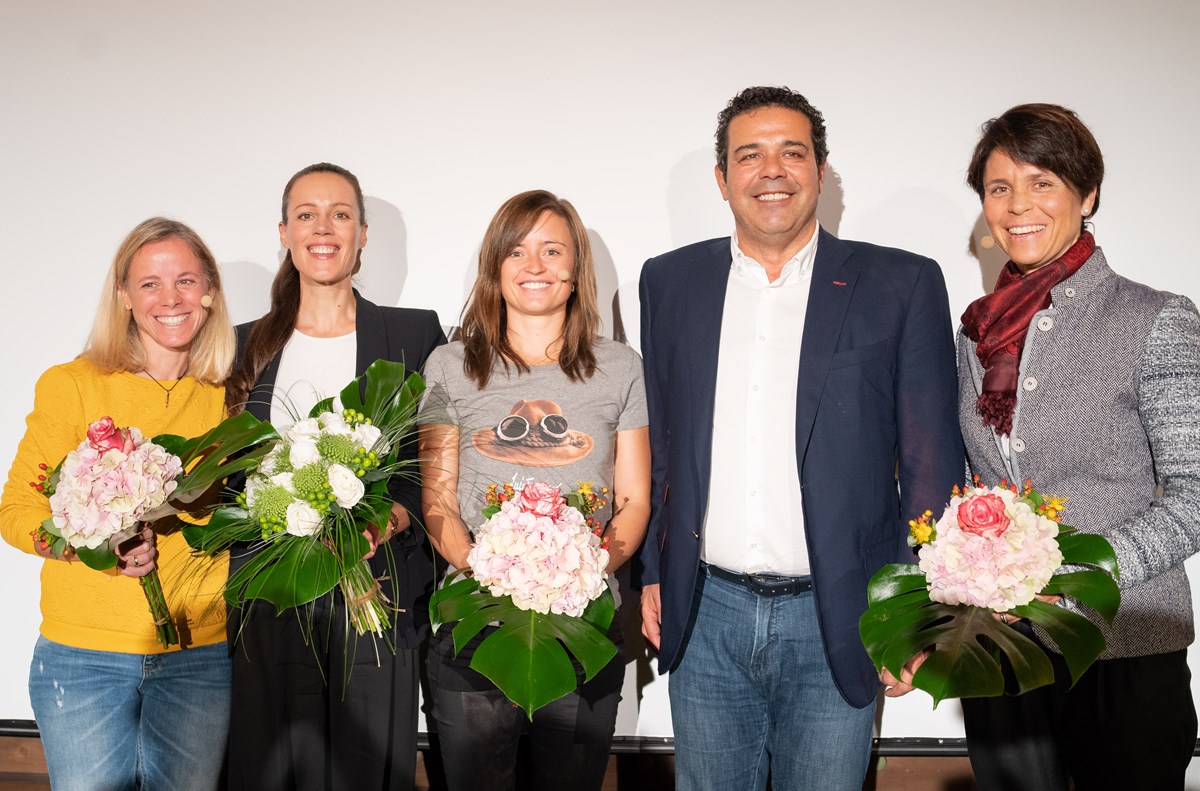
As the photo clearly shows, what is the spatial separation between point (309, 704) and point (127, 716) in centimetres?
43

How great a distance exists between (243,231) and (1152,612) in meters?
2.98

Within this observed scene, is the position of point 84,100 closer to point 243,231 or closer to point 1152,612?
point 243,231

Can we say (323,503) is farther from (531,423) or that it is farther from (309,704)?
(309,704)

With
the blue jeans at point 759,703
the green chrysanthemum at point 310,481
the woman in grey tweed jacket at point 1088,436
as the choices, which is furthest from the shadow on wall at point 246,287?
the woman in grey tweed jacket at point 1088,436

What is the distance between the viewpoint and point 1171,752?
194cm

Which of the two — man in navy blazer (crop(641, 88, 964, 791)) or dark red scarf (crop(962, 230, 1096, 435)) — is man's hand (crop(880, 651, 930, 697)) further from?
dark red scarf (crop(962, 230, 1096, 435))

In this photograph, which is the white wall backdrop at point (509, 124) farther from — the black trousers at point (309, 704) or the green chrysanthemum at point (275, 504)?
the green chrysanthemum at point (275, 504)

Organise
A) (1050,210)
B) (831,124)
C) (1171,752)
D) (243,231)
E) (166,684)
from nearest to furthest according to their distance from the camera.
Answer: (1171,752)
(1050,210)
(166,684)
(831,124)
(243,231)

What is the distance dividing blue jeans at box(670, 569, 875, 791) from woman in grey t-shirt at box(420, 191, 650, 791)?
0.21m

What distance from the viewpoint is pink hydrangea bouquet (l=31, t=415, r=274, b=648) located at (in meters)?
2.05

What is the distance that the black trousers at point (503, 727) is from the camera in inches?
89.4

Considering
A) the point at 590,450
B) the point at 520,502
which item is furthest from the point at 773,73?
the point at 520,502

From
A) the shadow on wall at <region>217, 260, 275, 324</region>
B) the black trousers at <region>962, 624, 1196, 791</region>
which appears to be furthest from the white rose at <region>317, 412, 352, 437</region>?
the black trousers at <region>962, 624, 1196, 791</region>

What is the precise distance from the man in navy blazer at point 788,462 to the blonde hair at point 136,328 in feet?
3.98
